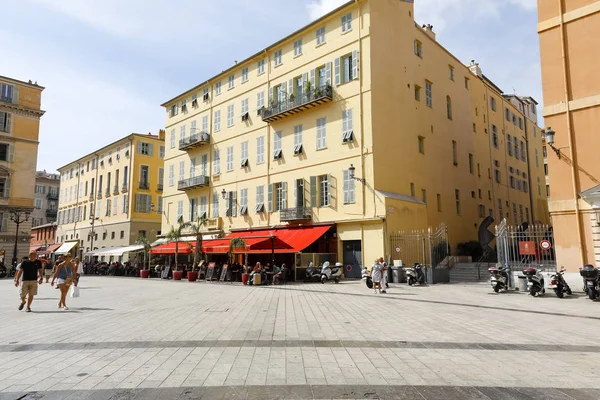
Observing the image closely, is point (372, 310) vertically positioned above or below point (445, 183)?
below

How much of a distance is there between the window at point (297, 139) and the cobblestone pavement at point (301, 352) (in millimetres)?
16440

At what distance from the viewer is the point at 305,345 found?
710cm

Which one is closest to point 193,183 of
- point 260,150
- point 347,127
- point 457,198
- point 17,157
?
point 260,150

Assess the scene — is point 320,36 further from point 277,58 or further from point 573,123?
point 573,123

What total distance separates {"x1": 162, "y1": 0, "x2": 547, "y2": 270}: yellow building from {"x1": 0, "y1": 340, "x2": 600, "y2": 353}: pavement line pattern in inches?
595

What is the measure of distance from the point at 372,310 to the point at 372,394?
7059 millimetres

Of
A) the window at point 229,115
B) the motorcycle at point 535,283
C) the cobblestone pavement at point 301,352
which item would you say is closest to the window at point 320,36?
the window at point 229,115

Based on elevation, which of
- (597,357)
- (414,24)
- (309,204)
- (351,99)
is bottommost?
(597,357)

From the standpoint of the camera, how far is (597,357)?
21.1ft

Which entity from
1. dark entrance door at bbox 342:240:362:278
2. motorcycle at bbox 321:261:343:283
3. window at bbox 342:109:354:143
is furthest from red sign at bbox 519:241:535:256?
window at bbox 342:109:354:143

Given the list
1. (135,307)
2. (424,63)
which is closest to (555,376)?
(135,307)

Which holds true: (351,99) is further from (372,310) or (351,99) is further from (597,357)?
(597,357)

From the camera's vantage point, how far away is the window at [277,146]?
28.6 meters

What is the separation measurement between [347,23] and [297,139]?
309 inches
